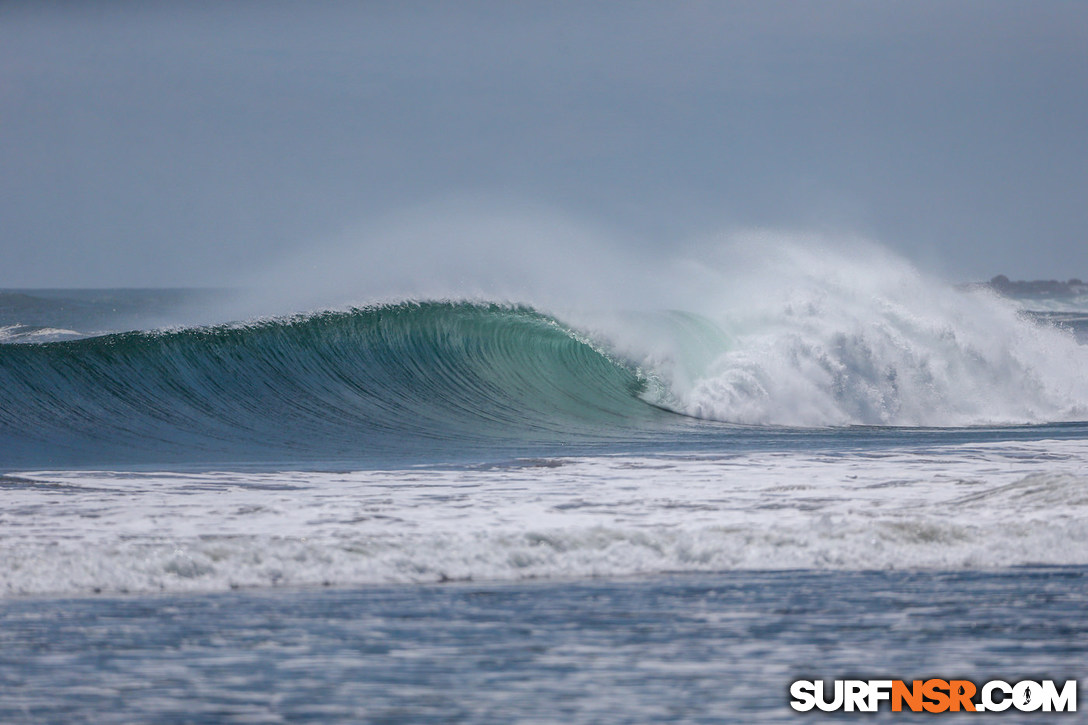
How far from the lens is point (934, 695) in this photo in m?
4.58

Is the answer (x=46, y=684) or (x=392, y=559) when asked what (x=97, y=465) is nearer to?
(x=392, y=559)

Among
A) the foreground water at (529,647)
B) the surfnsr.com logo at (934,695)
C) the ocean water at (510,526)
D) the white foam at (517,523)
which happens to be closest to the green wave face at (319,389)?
the ocean water at (510,526)

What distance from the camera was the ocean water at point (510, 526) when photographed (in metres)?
4.87

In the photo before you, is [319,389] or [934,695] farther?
[319,389]

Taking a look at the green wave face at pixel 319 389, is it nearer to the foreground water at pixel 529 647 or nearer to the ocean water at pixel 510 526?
the ocean water at pixel 510 526

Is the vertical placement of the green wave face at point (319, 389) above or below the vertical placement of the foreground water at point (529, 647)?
above

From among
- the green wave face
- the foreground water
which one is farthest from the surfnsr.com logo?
the green wave face

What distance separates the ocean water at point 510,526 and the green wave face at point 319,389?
0.24 feet

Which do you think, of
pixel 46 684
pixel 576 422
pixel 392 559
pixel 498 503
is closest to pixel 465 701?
pixel 46 684

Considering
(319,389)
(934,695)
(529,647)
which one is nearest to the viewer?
(934,695)

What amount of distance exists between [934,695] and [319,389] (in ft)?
42.1

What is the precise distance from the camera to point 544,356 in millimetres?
19188

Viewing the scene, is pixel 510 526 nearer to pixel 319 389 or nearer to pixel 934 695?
pixel 934 695

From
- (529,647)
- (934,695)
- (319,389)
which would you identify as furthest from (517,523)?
(319,389)
